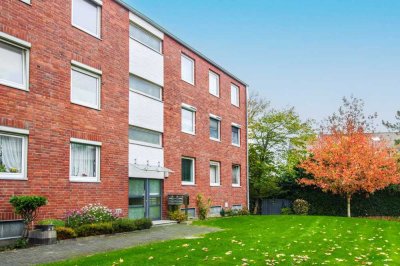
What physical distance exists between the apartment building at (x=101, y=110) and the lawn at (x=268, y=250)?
4.73 meters

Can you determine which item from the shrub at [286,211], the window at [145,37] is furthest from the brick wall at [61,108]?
the shrub at [286,211]

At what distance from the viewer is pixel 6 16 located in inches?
542

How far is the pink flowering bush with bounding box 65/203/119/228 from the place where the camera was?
1537 cm

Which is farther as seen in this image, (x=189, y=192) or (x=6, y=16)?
(x=189, y=192)

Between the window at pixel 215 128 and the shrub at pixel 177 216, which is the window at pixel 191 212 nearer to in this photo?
the shrub at pixel 177 216

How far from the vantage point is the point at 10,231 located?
1322cm

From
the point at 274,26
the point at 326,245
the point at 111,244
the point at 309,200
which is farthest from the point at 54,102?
the point at 309,200

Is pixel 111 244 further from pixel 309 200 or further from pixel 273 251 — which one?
pixel 309 200

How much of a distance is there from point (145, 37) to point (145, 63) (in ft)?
4.66

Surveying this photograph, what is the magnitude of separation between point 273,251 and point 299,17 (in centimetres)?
1340

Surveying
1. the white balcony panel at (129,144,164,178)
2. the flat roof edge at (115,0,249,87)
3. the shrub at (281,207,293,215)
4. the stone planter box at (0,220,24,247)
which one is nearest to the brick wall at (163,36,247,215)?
the flat roof edge at (115,0,249,87)

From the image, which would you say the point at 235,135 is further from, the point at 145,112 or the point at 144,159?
the point at 144,159

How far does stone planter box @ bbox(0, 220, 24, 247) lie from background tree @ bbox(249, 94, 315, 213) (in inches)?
1034

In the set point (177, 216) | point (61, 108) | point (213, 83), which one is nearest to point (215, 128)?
point (213, 83)
